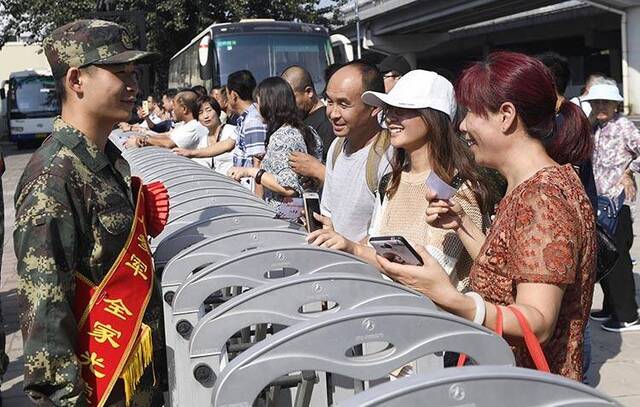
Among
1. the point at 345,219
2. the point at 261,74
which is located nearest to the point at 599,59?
the point at 261,74

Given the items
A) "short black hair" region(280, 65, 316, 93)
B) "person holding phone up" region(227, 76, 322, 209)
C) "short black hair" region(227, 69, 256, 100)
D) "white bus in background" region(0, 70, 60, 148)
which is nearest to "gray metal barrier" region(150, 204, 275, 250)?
"person holding phone up" region(227, 76, 322, 209)

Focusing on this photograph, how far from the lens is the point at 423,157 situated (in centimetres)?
342

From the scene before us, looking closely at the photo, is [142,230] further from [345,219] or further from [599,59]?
[599,59]

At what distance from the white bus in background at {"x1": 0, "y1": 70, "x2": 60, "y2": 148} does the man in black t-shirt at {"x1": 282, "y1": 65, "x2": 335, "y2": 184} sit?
2981cm

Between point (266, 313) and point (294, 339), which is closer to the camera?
point (294, 339)

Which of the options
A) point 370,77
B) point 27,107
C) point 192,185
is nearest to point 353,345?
point 370,77

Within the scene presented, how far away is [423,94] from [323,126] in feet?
9.16

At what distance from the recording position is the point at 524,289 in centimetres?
229

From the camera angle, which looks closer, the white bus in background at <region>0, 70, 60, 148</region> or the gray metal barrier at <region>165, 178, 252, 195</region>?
the gray metal barrier at <region>165, 178, 252, 195</region>

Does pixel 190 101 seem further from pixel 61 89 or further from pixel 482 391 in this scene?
pixel 482 391

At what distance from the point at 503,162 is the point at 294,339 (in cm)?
89

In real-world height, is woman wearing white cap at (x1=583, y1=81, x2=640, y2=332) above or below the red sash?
below

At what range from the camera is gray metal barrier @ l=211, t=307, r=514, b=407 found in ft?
6.39

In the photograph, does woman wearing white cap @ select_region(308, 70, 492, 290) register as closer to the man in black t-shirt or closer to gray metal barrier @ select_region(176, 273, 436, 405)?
gray metal barrier @ select_region(176, 273, 436, 405)
